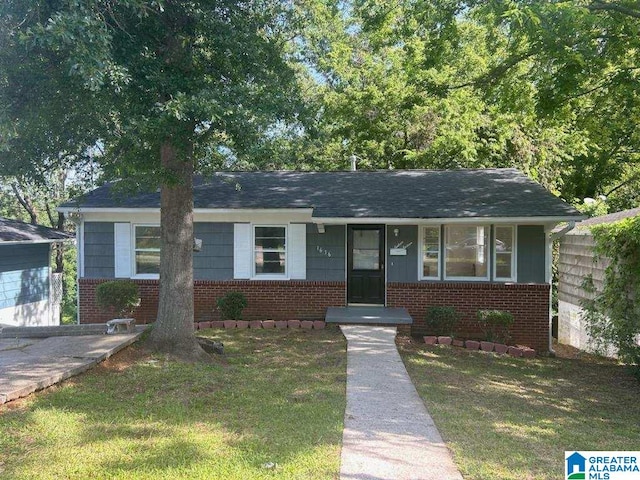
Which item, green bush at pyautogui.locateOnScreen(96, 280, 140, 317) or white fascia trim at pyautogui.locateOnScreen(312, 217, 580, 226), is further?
green bush at pyautogui.locateOnScreen(96, 280, 140, 317)

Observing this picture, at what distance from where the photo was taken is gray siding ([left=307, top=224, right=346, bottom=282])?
1187 cm

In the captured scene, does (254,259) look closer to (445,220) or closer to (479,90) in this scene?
(445,220)

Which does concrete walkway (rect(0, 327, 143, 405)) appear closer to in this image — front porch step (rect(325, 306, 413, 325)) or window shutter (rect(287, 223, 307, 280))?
window shutter (rect(287, 223, 307, 280))

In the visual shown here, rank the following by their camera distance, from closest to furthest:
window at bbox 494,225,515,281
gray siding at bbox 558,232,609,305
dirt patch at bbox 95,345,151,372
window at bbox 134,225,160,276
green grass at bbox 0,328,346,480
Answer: green grass at bbox 0,328,346,480 → dirt patch at bbox 95,345,151,372 → window at bbox 494,225,515,281 → gray siding at bbox 558,232,609,305 → window at bbox 134,225,160,276

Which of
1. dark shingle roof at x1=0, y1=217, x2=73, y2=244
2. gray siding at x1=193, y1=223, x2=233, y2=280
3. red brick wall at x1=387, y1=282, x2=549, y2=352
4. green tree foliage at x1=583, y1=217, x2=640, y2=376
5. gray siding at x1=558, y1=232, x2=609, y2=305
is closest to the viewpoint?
green tree foliage at x1=583, y1=217, x2=640, y2=376

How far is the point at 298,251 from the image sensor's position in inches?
469

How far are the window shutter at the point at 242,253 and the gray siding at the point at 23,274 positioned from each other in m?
6.68

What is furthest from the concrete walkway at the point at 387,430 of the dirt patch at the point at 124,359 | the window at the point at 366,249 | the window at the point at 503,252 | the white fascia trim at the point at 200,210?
the window at the point at 503,252

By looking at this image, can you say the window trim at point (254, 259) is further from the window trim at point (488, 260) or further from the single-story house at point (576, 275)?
the single-story house at point (576, 275)

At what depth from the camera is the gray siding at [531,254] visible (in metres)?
11.3

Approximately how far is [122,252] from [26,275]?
4.65 meters

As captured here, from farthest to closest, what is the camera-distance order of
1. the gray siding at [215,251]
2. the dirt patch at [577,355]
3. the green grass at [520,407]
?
the gray siding at [215,251], the dirt patch at [577,355], the green grass at [520,407]

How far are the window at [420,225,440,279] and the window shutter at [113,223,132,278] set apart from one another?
270 inches

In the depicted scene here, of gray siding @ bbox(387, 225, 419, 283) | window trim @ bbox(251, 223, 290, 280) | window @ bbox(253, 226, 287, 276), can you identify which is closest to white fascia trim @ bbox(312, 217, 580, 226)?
gray siding @ bbox(387, 225, 419, 283)
